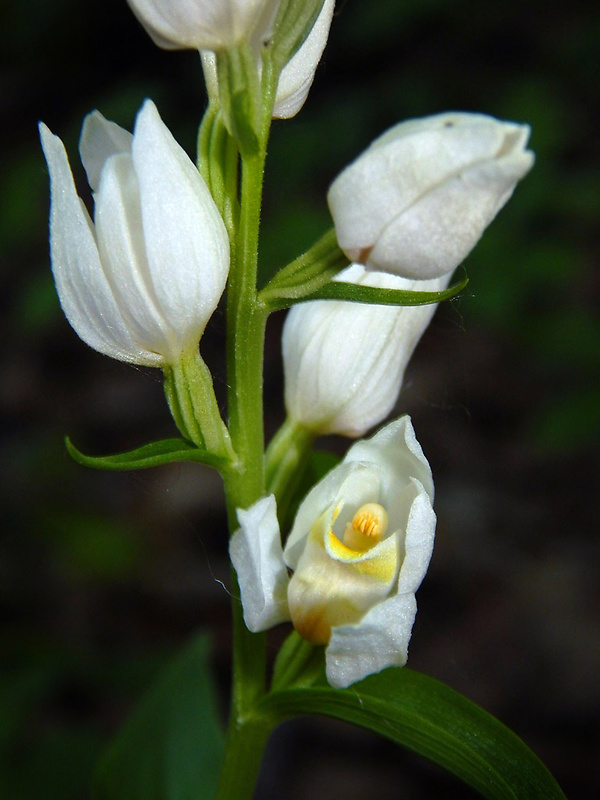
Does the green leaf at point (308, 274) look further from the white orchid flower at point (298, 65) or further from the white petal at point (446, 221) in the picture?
the white orchid flower at point (298, 65)

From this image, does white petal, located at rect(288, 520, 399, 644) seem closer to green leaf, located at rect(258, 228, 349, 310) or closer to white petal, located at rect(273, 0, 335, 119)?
green leaf, located at rect(258, 228, 349, 310)

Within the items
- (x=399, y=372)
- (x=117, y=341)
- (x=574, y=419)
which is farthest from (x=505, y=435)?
(x=117, y=341)

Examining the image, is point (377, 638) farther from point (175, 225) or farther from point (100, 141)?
point (100, 141)

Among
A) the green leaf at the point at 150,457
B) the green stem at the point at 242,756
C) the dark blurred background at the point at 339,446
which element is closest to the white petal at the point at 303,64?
the green leaf at the point at 150,457

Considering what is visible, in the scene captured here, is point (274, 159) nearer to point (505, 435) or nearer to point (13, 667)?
point (505, 435)

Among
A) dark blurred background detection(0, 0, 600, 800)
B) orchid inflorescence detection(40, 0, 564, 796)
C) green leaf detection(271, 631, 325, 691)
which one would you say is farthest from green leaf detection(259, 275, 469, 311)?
dark blurred background detection(0, 0, 600, 800)
